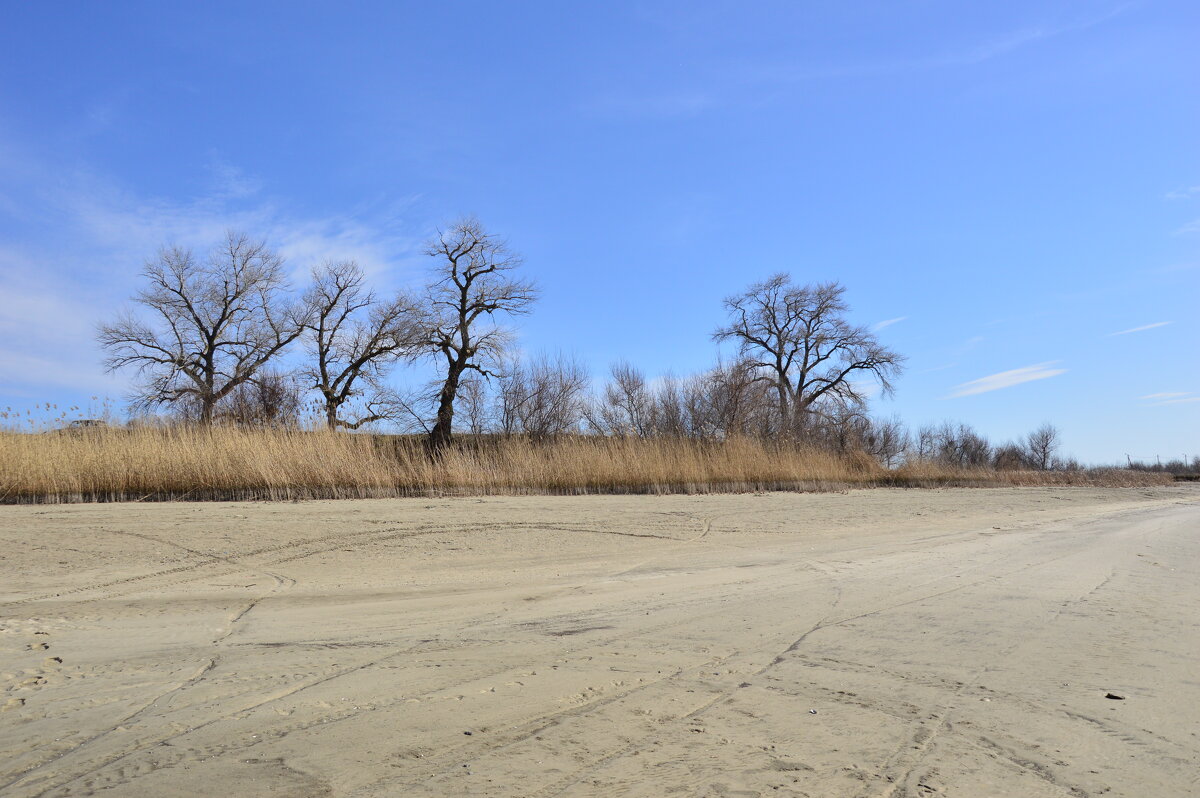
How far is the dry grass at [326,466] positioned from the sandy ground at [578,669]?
109 inches

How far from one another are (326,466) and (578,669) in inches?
371

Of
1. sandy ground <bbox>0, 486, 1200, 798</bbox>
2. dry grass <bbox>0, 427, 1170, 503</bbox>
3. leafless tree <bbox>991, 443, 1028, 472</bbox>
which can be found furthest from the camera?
leafless tree <bbox>991, 443, 1028, 472</bbox>

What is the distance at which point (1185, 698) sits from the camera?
329 centimetres

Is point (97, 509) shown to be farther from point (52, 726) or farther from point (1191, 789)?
point (1191, 789)

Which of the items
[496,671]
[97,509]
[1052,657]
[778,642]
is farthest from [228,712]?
[97,509]

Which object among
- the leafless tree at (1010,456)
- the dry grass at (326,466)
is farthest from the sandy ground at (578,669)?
the leafless tree at (1010,456)

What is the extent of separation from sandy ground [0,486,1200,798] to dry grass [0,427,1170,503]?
9.07 ft

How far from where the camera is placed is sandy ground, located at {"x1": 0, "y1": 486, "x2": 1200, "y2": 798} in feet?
8.18

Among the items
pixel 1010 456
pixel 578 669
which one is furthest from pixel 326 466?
pixel 1010 456

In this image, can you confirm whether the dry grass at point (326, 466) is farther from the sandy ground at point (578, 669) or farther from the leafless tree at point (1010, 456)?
the leafless tree at point (1010, 456)

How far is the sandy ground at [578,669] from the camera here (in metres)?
2.49

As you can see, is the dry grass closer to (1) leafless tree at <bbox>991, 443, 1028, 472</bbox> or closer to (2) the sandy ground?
(2) the sandy ground

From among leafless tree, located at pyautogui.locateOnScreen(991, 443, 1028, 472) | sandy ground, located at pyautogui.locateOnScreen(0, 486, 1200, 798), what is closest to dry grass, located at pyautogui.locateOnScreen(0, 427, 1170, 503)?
sandy ground, located at pyautogui.locateOnScreen(0, 486, 1200, 798)

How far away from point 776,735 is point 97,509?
9.70 m
